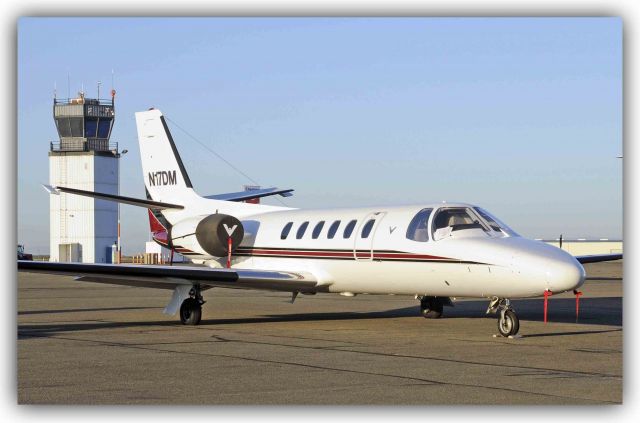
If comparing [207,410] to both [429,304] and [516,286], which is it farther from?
[429,304]

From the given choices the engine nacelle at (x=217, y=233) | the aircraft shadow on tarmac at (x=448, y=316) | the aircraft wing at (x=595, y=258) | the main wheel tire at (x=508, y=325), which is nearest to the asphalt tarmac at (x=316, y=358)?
the aircraft shadow on tarmac at (x=448, y=316)

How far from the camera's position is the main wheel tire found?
17.8 meters

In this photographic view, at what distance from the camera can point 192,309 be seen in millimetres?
21359

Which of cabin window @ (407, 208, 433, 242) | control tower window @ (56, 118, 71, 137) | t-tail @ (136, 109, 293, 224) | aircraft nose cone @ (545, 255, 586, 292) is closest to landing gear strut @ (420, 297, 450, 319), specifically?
cabin window @ (407, 208, 433, 242)

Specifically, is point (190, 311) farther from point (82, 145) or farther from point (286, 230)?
→ point (82, 145)

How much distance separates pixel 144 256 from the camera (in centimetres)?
7794

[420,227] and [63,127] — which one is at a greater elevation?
[63,127]

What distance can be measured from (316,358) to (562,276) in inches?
183

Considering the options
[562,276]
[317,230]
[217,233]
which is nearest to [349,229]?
[317,230]

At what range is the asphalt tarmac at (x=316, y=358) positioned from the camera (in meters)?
11.1

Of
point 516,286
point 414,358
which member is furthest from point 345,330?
point 414,358

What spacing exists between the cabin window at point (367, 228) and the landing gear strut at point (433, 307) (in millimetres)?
2944

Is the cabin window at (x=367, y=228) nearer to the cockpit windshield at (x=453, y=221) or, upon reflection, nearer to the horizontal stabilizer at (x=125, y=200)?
the cockpit windshield at (x=453, y=221)

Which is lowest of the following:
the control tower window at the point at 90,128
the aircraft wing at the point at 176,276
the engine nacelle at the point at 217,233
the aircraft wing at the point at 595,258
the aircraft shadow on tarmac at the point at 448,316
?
the aircraft shadow on tarmac at the point at 448,316
